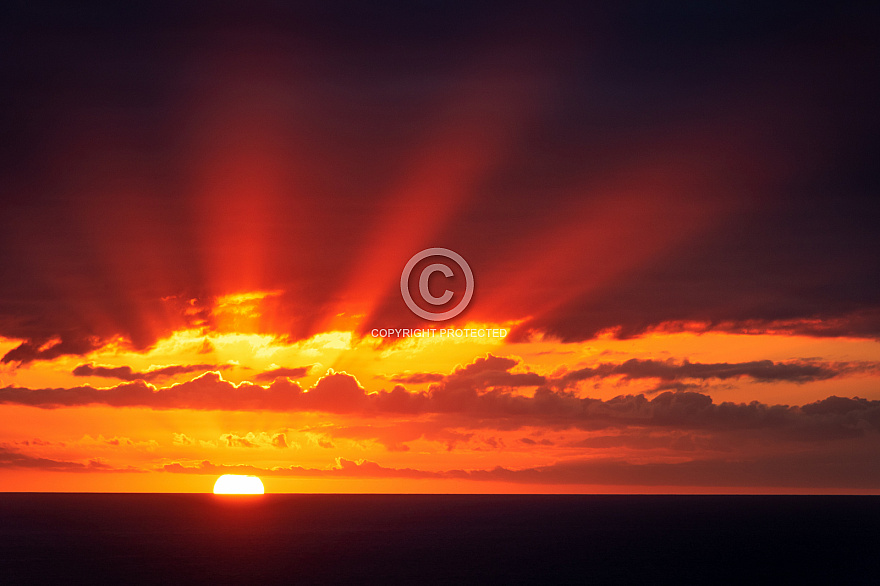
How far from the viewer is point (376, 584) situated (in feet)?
360

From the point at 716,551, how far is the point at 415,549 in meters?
58.7

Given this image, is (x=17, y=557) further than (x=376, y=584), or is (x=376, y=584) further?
(x=17, y=557)

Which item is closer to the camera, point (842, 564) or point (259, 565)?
point (259, 565)

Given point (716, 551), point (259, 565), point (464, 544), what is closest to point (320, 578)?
point (259, 565)

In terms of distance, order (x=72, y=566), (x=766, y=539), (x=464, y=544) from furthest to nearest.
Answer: (x=766, y=539), (x=464, y=544), (x=72, y=566)

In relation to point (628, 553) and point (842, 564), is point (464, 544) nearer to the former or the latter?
point (628, 553)

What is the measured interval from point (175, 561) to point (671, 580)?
255 ft

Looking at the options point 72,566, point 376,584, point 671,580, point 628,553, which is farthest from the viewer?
point 628,553

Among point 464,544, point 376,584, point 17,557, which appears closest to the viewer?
point 376,584

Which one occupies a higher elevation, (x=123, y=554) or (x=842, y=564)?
(x=123, y=554)

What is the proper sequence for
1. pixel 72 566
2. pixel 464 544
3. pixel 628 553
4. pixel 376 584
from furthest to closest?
pixel 464 544 < pixel 628 553 < pixel 72 566 < pixel 376 584

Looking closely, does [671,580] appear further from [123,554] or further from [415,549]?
[123,554]

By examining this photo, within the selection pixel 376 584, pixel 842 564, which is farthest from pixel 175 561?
pixel 842 564

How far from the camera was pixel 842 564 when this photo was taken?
142375mm
